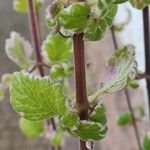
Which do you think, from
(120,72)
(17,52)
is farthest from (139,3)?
(17,52)

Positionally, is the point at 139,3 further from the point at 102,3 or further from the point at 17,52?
the point at 17,52

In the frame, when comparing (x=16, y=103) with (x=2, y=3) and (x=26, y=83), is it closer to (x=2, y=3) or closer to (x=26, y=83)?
(x=26, y=83)

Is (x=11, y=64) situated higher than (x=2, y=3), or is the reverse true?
(x=2, y=3)

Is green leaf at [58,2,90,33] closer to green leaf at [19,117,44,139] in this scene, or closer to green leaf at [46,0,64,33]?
green leaf at [46,0,64,33]

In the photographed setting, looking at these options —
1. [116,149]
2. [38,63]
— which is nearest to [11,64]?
[116,149]

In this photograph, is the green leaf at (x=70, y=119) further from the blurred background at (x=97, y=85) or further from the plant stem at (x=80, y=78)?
the blurred background at (x=97, y=85)

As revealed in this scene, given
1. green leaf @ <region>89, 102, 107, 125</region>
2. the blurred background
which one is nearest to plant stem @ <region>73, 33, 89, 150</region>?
green leaf @ <region>89, 102, 107, 125</region>
